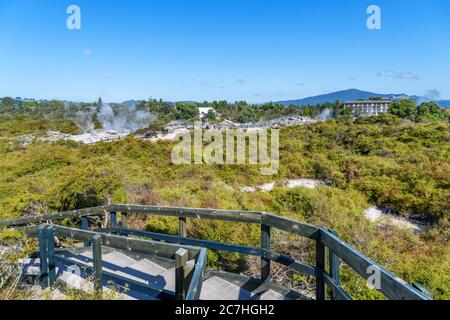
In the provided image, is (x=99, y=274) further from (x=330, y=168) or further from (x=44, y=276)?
(x=330, y=168)

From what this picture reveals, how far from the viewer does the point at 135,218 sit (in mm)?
6621

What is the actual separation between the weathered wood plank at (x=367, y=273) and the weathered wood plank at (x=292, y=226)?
0.09 meters

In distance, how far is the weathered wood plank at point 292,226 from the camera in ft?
8.52

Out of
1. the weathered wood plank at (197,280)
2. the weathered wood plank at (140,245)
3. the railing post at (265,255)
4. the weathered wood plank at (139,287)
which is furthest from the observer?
the railing post at (265,255)

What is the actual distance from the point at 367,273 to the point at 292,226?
913mm

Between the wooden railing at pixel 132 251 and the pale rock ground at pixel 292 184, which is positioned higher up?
the wooden railing at pixel 132 251

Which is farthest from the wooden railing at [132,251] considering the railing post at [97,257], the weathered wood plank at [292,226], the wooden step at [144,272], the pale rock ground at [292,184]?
the pale rock ground at [292,184]

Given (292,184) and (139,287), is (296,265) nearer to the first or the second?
(139,287)

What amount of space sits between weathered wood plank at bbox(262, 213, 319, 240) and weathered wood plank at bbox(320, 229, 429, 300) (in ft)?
0.29

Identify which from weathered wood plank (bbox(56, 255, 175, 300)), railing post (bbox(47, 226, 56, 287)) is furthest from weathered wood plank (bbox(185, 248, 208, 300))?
railing post (bbox(47, 226, 56, 287))

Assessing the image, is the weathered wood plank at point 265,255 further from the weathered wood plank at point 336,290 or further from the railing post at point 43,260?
the railing post at point 43,260
